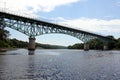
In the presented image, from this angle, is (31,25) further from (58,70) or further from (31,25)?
(58,70)

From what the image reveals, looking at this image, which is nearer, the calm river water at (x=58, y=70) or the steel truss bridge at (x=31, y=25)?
the calm river water at (x=58, y=70)

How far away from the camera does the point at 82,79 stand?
29.7 meters

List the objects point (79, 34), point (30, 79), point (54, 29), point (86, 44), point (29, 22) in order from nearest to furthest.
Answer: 1. point (30, 79)
2. point (29, 22)
3. point (54, 29)
4. point (79, 34)
5. point (86, 44)

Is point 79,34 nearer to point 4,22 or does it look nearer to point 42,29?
point 42,29

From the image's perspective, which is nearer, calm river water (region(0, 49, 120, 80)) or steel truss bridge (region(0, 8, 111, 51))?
calm river water (region(0, 49, 120, 80))

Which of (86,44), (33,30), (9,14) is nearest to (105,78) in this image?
(9,14)

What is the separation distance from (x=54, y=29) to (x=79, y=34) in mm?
33260

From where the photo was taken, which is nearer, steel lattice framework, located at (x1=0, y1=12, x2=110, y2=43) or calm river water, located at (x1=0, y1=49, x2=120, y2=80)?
calm river water, located at (x1=0, y1=49, x2=120, y2=80)

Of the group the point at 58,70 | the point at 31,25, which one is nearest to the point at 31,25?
the point at 31,25

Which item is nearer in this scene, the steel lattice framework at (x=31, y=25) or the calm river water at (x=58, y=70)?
the calm river water at (x=58, y=70)

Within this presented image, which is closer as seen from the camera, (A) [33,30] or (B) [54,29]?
(A) [33,30]

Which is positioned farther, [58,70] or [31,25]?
[31,25]

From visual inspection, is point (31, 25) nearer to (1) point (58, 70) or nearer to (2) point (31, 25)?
(2) point (31, 25)

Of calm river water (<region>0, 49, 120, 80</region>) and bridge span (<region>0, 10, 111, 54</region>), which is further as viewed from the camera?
bridge span (<region>0, 10, 111, 54</region>)
